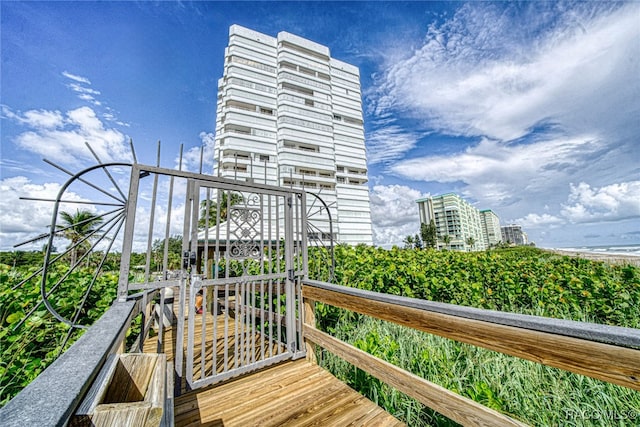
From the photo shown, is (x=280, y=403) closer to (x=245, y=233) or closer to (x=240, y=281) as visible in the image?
(x=240, y=281)

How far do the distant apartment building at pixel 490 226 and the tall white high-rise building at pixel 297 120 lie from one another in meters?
91.0

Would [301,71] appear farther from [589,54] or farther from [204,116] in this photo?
[589,54]

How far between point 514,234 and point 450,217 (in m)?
42.8

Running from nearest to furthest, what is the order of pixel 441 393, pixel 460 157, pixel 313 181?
pixel 441 393, pixel 313 181, pixel 460 157

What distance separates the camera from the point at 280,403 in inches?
84.7

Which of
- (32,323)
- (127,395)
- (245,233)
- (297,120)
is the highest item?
(297,120)

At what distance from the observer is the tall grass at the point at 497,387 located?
1.77 meters

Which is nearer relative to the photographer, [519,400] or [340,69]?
[519,400]

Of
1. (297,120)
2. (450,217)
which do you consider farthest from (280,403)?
(450,217)

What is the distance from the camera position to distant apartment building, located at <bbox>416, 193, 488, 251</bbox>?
6900 cm

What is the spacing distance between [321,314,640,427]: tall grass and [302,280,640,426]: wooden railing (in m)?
0.45

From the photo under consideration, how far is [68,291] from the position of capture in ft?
9.79

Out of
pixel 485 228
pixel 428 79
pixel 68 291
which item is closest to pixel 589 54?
pixel 428 79

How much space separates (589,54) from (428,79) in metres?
6.70
